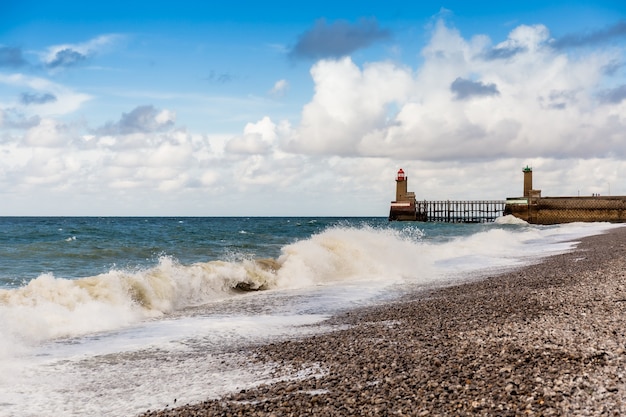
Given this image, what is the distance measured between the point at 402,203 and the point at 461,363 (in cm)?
8206

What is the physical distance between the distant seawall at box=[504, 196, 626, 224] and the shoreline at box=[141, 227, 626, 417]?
70.1m

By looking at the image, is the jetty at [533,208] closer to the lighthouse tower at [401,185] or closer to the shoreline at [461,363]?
the lighthouse tower at [401,185]

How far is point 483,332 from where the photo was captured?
7.02 m

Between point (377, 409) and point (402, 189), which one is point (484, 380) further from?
point (402, 189)

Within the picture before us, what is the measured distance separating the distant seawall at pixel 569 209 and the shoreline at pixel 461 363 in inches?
2758

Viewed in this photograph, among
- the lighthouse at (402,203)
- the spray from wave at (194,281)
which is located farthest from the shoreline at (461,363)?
the lighthouse at (402,203)

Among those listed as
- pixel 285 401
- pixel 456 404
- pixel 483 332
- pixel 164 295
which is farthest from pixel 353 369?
pixel 164 295

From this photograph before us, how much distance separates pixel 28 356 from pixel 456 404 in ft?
19.6

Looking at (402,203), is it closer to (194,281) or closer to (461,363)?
(194,281)

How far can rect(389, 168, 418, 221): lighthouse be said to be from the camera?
3401 inches

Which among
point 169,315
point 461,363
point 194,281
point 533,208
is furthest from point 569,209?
point 461,363

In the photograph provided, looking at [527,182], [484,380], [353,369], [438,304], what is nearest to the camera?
[484,380]

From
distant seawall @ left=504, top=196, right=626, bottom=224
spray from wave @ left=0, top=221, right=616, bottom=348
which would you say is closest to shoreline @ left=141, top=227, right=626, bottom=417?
spray from wave @ left=0, top=221, right=616, bottom=348

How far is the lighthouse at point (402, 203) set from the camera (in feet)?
283
